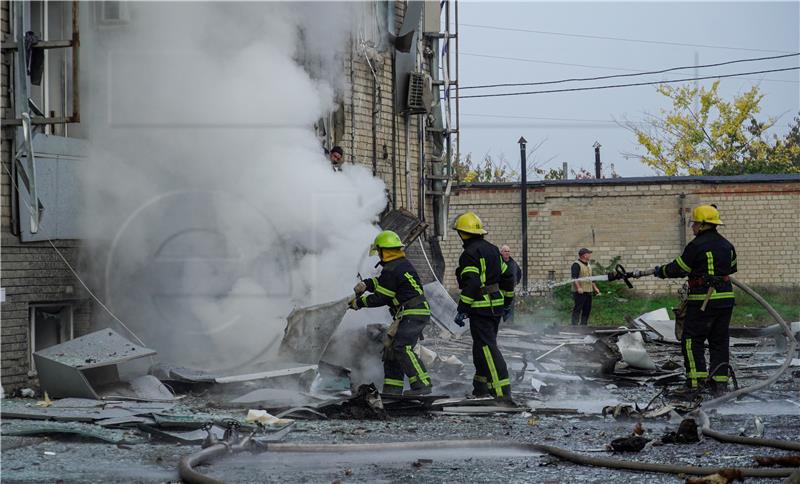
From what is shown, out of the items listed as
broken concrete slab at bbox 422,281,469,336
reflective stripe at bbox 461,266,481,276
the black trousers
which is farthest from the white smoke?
the black trousers

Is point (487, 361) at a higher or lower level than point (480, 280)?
lower

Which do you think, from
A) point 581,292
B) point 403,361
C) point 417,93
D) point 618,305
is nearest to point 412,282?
point 403,361

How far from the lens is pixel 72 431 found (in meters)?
6.88

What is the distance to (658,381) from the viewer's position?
10484 mm

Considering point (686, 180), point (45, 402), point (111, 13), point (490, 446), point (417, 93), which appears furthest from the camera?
point (686, 180)

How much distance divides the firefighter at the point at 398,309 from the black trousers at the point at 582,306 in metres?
8.24

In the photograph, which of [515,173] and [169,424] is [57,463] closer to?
[169,424]

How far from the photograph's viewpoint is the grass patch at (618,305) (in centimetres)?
2047

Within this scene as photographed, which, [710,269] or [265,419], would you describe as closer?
[265,419]

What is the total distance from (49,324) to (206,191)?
6.77 ft

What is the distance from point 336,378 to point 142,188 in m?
2.89


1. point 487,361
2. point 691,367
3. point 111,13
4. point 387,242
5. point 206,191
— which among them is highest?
point 111,13

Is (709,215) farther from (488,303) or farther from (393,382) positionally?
(393,382)

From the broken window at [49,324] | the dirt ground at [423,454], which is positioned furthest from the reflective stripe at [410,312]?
the broken window at [49,324]
